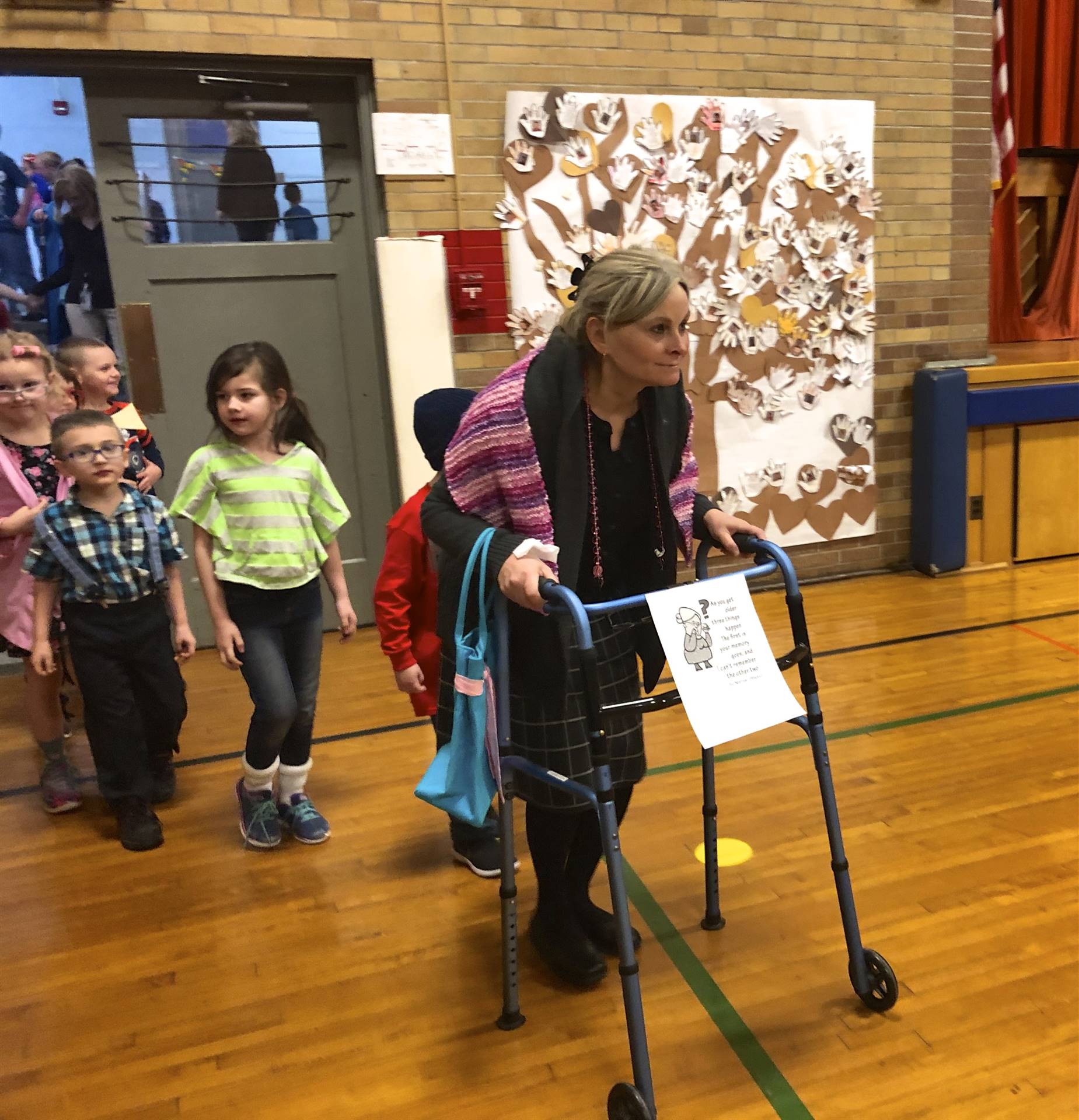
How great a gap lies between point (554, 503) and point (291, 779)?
135 centimetres

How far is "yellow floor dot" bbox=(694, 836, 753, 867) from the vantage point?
7.38 ft

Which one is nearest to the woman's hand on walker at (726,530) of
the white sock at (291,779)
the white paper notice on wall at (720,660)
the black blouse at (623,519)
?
the black blouse at (623,519)

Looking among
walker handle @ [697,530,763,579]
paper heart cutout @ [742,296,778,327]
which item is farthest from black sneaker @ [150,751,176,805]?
paper heart cutout @ [742,296,778,327]

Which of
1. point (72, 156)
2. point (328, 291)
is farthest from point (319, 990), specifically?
point (72, 156)

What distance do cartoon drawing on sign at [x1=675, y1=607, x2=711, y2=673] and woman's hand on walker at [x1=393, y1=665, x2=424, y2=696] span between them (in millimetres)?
881

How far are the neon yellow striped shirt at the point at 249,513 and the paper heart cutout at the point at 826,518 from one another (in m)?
2.91

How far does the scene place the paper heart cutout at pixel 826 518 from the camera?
14.8 ft

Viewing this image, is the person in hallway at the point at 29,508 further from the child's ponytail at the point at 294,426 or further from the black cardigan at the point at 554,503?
the black cardigan at the point at 554,503

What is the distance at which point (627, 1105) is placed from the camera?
143 centimetres

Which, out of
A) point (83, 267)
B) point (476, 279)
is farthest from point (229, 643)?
point (83, 267)

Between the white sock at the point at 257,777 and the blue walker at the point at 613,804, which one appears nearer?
the blue walker at the point at 613,804

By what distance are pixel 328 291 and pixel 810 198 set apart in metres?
2.21

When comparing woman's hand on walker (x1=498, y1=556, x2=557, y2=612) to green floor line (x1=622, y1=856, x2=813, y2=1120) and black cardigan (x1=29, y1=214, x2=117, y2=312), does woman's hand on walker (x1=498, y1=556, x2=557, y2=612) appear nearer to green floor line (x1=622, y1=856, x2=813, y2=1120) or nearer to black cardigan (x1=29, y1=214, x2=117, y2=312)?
green floor line (x1=622, y1=856, x2=813, y2=1120)

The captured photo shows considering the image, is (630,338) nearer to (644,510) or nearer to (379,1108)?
(644,510)
